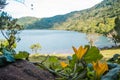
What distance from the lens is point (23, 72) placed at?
48.6 inches

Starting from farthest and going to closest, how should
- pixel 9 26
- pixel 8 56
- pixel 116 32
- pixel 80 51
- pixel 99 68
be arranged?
pixel 116 32
pixel 9 26
pixel 8 56
pixel 80 51
pixel 99 68

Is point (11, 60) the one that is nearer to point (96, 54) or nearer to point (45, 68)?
point (45, 68)

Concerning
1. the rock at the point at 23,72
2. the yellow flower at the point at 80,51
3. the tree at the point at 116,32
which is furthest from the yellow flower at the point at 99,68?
the tree at the point at 116,32

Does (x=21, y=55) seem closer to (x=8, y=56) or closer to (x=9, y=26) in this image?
(x=8, y=56)

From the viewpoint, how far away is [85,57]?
1021 mm

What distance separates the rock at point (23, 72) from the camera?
3.83 ft

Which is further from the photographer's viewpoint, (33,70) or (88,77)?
(33,70)

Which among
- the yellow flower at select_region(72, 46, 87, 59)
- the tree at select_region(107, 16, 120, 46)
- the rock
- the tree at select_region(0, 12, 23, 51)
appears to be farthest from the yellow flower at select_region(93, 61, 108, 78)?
the tree at select_region(107, 16, 120, 46)

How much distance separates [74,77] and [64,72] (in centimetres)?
15

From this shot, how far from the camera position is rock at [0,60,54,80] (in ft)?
3.83

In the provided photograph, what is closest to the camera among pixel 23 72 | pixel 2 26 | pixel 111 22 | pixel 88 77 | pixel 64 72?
pixel 88 77

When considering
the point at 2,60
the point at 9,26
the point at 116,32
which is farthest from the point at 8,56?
the point at 116,32

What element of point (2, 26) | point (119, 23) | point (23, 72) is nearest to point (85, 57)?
point (23, 72)

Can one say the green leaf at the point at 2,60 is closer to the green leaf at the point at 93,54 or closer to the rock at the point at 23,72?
the rock at the point at 23,72
